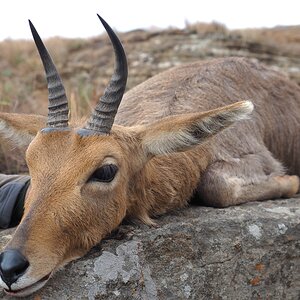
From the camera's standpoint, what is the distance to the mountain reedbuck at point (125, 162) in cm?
394

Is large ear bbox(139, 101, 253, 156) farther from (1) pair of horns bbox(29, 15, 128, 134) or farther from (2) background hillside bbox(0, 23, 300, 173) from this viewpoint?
(2) background hillside bbox(0, 23, 300, 173)

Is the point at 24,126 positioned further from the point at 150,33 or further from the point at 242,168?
the point at 150,33

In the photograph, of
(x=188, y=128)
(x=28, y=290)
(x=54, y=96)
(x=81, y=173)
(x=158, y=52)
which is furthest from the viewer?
(x=158, y=52)

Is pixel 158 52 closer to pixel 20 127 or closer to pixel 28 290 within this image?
pixel 20 127

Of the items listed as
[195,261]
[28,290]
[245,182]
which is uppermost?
[28,290]

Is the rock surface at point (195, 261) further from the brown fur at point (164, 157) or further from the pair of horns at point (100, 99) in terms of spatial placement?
the pair of horns at point (100, 99)

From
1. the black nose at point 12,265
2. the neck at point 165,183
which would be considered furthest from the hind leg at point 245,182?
the black nose at point 12,265

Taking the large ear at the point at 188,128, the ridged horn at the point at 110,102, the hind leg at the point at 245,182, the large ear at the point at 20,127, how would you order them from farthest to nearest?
the hind leg at the point at 245,182 → the large ear at the point at 20,127 → the ridged horn at the point at 110,102 → the large ear at the point at 188,128

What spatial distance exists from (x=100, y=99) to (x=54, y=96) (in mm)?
356

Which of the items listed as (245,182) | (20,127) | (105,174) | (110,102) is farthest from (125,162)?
(245,182)

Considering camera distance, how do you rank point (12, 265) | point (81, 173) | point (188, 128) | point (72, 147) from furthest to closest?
1. point (188, 128)
2. point (72, 147)
3. point (81, 173)
4. point (12, 265)

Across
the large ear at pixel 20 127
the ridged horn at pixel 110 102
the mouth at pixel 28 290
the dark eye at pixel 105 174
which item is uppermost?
the ridged horn at pixel 110 102

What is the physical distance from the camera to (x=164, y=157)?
5188 mm

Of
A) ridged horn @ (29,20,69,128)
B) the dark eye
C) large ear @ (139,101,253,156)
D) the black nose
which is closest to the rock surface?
the black nose
